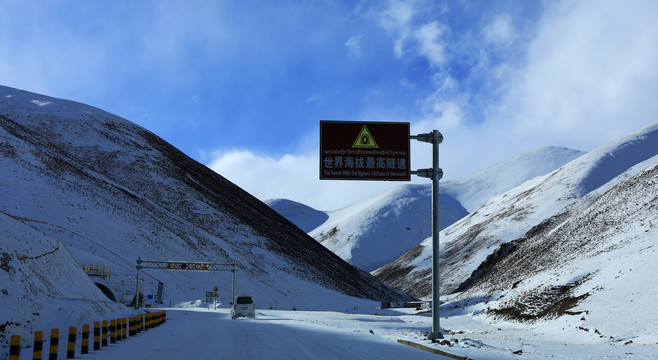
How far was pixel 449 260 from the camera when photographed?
425 feet

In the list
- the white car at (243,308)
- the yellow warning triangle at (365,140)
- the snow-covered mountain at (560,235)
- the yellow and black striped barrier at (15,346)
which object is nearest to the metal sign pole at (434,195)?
the yellow warning triangle at (365,140)

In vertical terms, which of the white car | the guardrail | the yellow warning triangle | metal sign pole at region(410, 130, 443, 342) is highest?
the yellow warning triangle

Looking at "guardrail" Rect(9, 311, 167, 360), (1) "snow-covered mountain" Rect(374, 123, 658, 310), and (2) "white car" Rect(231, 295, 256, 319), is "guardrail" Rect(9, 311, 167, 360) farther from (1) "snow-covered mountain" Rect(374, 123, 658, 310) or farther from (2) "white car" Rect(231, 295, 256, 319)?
(1) "snow-covered mountain" Rect(374, 123, 658, 310)

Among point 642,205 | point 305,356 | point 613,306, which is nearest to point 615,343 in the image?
point 613,306

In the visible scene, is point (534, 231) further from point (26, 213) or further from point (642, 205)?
point (26, 213)

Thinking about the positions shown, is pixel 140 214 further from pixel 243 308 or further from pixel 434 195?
pixel 434 195

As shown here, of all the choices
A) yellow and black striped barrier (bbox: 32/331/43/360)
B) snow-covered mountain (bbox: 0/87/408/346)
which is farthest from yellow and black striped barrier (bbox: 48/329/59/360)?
snow-covered mountain (bbox: 0/87/408/346)

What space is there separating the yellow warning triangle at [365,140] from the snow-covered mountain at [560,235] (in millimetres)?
20420

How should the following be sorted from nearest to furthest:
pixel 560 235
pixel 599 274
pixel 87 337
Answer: pixel 87 337 → pixel 599 274 → pixel 560 235

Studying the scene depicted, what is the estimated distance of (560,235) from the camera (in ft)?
220

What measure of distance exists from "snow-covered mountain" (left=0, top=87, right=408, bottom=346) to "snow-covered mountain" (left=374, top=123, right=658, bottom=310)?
2085 cm

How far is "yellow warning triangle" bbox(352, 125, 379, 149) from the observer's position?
20.3 meters

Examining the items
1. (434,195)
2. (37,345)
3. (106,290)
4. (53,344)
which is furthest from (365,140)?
(106,290)

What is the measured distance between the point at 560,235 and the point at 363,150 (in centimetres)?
5381
